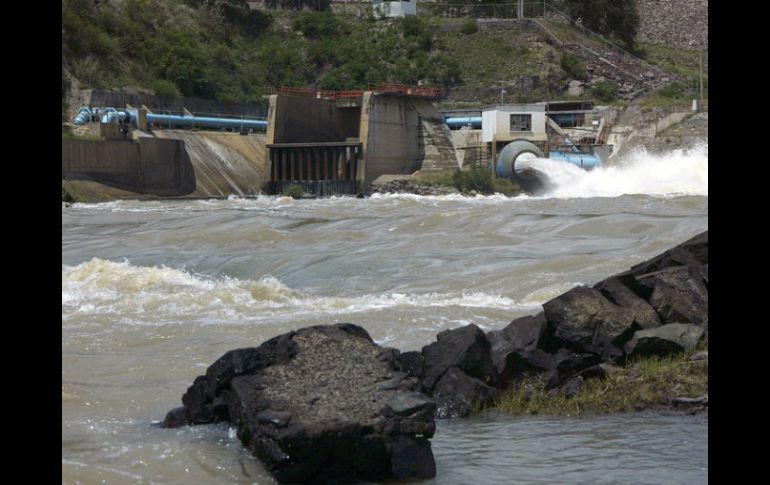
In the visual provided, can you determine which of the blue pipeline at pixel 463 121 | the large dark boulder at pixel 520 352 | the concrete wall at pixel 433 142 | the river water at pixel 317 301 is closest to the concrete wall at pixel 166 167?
the river water at pixel 317 301

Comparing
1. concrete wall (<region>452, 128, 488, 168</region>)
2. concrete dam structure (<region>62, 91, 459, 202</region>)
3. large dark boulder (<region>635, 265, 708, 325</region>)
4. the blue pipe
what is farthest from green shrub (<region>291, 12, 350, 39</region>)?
large dark boulder (<region>635, 265, 708, 325</region>)

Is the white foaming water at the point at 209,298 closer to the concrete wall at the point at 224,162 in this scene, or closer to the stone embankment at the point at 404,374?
the stone embankment at the point at 404,374

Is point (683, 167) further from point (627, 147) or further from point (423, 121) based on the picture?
point (423, 121)

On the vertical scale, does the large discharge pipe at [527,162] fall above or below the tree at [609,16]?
below

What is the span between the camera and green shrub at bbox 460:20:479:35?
86812 millimetres

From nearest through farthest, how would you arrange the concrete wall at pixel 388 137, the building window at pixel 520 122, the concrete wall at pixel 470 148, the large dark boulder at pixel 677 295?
the large dark boulder at pixel 677 295 < the concrete wall at pixel 388 137 < the building window at pixel 520 122 < the concrete wall at pixel 470 148

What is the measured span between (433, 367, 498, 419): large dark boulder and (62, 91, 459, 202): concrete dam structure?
42618mm

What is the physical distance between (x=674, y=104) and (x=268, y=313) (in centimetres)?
5040

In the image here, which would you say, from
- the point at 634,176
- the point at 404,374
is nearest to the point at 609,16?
the point at 634,176

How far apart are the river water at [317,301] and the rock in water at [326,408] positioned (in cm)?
24

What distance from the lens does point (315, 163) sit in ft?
198

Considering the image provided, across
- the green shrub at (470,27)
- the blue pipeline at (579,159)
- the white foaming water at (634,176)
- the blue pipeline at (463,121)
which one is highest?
the green shrub at (470,27)

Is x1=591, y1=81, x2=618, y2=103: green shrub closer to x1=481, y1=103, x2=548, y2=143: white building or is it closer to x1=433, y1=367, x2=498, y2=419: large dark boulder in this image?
x1=481, y1=103, x2=548, y2=143: white building

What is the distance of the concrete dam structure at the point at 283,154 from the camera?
174ft
